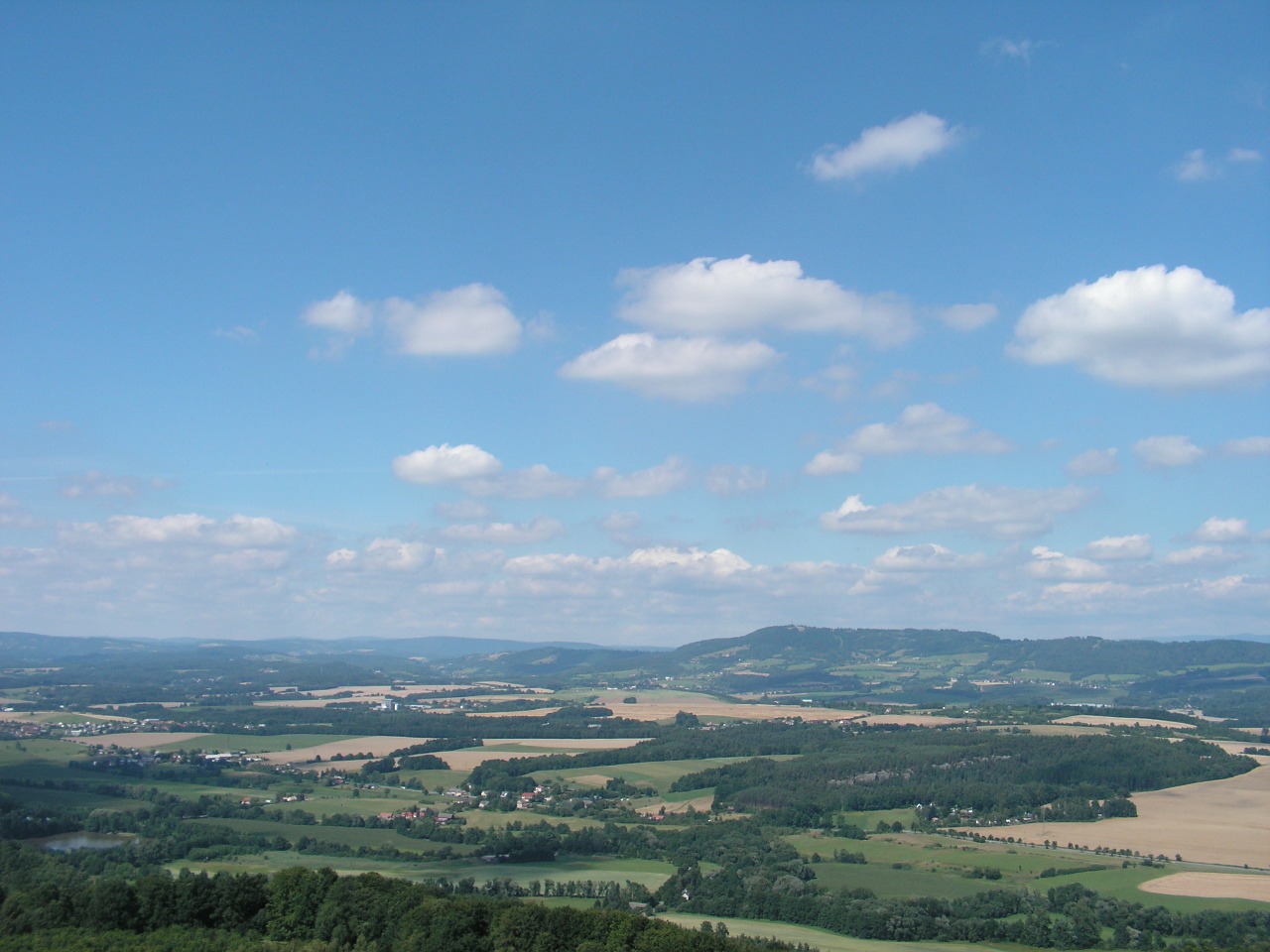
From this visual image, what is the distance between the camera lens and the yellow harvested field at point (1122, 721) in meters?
141

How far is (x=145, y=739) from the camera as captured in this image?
136125mm

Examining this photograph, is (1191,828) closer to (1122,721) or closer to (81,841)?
(1122,721)

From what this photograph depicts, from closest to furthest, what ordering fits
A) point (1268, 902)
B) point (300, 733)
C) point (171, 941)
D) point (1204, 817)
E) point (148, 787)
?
point (171, 941) < point (1268, 902) < point (1204, 817) < point (148, 787) < point (300, 733)

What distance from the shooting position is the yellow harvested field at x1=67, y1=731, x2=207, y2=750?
129875 millimetres

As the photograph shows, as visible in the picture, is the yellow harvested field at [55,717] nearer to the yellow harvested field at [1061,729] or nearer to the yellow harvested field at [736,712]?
the yellow harvested field at [736,712]

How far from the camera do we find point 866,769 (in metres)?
108

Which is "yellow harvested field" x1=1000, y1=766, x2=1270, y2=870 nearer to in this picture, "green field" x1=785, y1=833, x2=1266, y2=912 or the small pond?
"green field" x1=785, y1=833, x2=1266, y2=912

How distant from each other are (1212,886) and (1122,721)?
3695 inches

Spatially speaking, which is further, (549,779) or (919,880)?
(549,779)

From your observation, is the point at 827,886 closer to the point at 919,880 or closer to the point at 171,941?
the point at 919,880

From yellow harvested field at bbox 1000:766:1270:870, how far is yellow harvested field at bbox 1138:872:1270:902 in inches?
188

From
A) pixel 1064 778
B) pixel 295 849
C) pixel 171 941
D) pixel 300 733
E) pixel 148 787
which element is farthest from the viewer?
pixel 300 733

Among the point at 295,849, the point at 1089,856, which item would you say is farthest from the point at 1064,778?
the point at 295,849

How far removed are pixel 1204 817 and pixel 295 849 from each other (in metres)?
72.4
